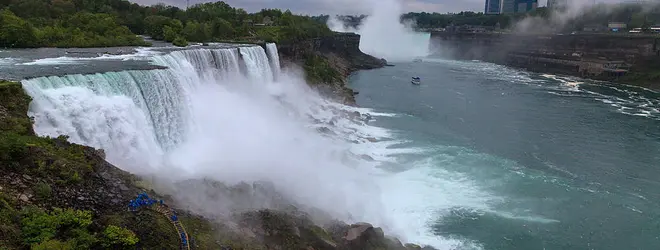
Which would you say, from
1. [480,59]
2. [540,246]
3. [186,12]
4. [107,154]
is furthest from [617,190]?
[480,59]

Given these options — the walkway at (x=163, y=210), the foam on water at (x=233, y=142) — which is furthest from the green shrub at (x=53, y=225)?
the foam on water at (x=233, y=142)

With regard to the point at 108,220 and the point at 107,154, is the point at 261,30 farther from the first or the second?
the point at 108,220

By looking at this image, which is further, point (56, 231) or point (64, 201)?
point (64, 201)

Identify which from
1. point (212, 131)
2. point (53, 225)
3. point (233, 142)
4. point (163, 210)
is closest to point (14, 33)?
point (212, 131)

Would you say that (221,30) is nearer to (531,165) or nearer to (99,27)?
(99,27)

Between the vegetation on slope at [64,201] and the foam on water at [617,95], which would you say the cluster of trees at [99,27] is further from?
the foam on water at [617,95]

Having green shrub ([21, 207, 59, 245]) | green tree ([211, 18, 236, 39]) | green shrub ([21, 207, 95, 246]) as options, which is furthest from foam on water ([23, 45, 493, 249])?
green tree ([211, 18, 236, 39])

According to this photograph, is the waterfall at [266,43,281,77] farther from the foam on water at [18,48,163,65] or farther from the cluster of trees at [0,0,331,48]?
the foam on water at [18,48,163,65]
